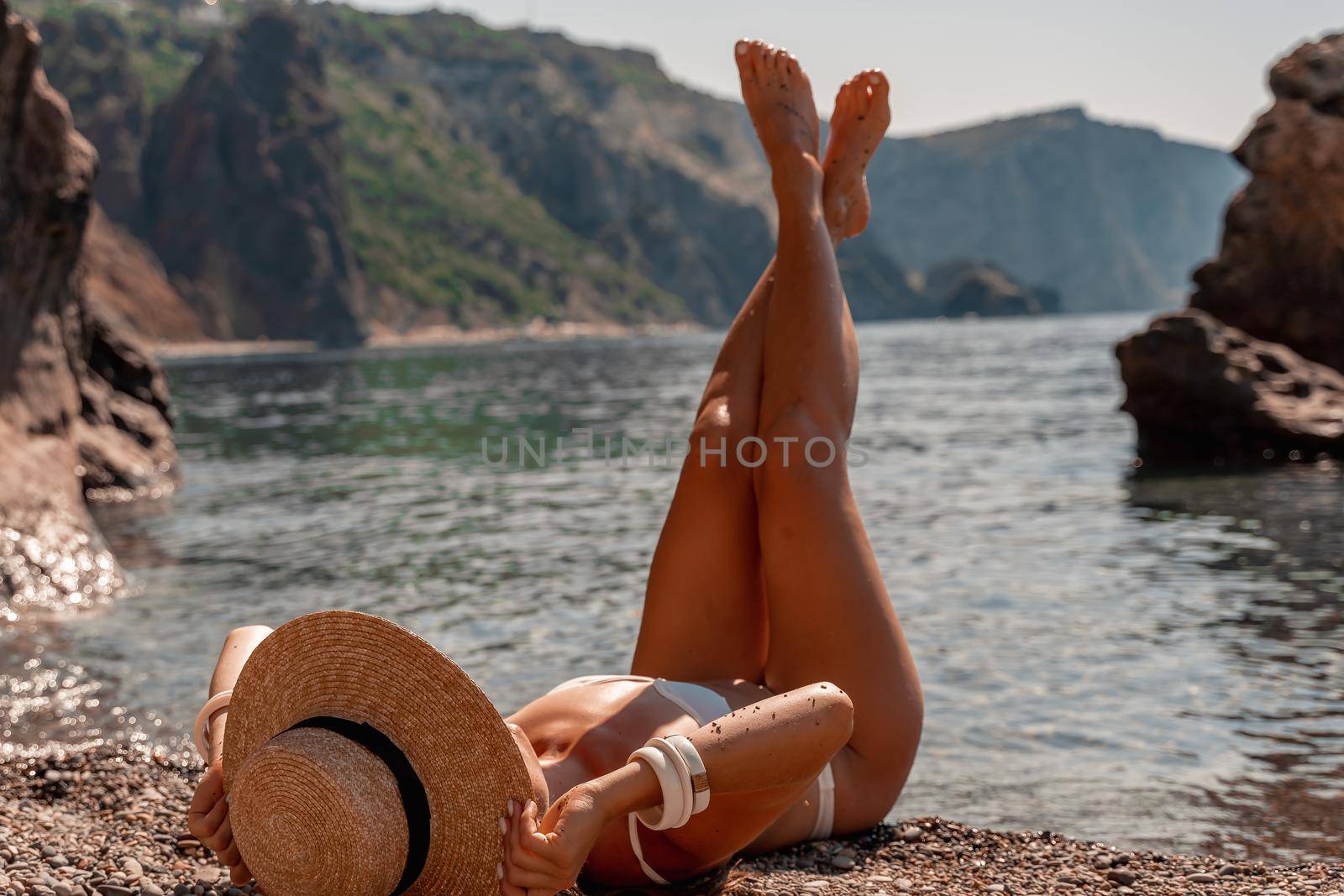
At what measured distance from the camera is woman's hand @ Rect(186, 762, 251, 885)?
2.79m

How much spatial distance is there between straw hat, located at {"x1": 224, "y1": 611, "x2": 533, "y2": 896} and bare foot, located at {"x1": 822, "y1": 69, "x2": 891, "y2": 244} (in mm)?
2997

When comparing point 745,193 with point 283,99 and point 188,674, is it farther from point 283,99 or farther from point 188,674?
point 188,674

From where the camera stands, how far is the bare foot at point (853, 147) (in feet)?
16.6

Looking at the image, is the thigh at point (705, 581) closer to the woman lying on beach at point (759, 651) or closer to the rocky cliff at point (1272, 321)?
the woman lying on beach at point (759, 651)

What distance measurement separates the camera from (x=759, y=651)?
13.4ft

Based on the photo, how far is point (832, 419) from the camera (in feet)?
13.1

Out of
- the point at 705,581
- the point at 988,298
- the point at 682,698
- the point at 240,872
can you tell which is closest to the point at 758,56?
the point at 705,581

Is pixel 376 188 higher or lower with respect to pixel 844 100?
higher

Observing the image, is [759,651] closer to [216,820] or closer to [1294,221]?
[216,820]

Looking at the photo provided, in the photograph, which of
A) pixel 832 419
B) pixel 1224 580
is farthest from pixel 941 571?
pixel 832 419

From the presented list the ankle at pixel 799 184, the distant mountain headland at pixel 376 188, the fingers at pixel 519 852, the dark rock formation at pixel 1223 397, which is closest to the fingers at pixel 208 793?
the fingers at pixel 519 852

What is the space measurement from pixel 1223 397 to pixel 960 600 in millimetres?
8998

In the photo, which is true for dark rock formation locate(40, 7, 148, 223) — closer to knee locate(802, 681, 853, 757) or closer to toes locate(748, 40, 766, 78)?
toes locate(748, 40, 766, 78)

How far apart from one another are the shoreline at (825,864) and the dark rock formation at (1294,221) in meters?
16.7
